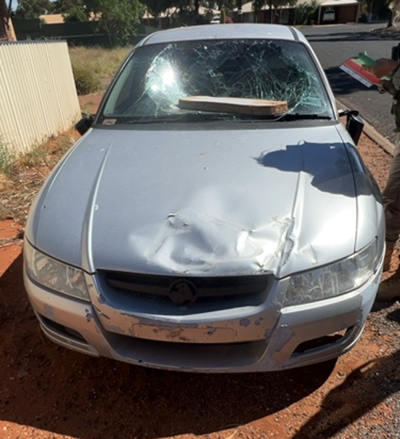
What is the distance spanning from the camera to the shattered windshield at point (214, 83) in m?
2.77

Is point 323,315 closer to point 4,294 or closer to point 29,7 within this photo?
point 4,294

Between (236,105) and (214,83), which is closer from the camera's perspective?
(236,105)

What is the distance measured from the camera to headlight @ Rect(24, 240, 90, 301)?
1747mm

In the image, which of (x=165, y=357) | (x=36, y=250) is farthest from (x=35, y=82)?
(x=165, y=357)

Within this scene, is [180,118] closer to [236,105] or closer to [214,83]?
[236,105]

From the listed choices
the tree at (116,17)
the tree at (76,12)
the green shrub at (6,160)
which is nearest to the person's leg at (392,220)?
the green shrub at (6,160)

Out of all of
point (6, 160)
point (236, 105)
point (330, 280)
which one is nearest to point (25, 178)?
point (6, 160)

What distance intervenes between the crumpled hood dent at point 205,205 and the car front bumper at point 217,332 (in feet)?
0.59

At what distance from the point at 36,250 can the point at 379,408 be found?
71.4 inches

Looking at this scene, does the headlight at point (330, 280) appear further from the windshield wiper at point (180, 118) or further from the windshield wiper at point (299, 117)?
the windshield wiper at point (180, 118)

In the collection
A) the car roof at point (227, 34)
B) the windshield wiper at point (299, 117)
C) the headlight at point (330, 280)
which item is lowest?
the headlight at point (330, 280)

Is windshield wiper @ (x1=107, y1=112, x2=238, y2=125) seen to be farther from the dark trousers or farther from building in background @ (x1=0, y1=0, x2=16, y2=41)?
building in background @ (x1=0, y1=0, x2=16, y2=41)

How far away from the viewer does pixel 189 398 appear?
203 cm

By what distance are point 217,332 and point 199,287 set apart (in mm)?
196
